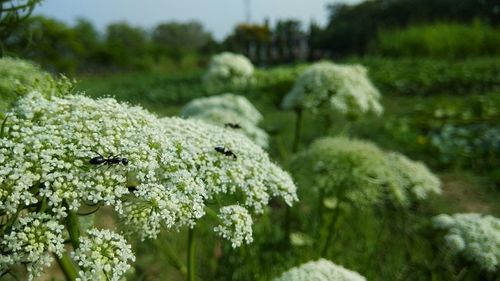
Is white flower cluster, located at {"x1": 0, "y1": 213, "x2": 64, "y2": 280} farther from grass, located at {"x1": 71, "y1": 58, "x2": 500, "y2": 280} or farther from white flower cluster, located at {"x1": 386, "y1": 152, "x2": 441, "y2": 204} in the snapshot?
white flower cluster, located at {"x1": 386, "y1": 152, "x2": 441, "y2": 204}

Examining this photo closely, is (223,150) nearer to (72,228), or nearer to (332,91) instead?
(72,228)

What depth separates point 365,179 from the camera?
424 cm

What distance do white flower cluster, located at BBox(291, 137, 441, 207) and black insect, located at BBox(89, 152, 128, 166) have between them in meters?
2.50

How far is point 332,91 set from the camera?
18.6 feet

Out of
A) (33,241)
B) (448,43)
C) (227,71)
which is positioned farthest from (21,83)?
(448,43)

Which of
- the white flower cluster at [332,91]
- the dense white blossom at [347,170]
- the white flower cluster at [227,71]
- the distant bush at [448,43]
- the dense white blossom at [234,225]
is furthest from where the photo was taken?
the distant bush at [448,43]

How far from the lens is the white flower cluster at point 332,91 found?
555cm

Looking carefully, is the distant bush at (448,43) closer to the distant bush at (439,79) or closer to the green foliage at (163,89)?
the distant bush at (439,79)

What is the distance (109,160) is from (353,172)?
8.58ft

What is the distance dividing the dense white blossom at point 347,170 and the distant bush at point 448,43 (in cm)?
2171

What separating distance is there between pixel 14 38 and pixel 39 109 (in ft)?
7.22

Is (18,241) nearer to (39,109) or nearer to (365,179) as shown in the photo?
(39,109)

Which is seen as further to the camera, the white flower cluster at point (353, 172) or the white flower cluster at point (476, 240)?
the white flower cluster at point (353, 172)

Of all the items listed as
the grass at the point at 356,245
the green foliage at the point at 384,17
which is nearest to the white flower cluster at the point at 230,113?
the grass at the point at 356,245
